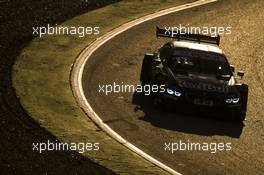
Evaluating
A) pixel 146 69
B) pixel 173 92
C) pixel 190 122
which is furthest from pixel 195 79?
pixel 146 69

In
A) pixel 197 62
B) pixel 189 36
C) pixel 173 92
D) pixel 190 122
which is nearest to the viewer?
pixel 190 122

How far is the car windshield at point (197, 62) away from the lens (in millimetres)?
19266

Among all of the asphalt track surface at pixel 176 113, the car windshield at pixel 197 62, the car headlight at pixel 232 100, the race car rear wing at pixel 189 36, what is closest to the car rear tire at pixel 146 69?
the asphalt track surface at pixel 176 113

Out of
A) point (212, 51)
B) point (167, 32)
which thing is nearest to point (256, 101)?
point (212, 51)

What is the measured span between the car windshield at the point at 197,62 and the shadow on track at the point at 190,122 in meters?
1.22

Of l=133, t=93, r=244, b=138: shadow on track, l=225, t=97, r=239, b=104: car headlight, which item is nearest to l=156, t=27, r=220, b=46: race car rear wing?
l=133, t=93, r=244, b=138: shadow on track

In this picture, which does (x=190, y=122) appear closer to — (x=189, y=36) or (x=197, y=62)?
(x=197, y=62)

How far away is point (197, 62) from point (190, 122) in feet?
6.92

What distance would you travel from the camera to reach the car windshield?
19266 millimetres

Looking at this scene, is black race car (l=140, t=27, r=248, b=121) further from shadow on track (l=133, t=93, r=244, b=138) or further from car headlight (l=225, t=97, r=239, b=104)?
shadow on track (l=133, t=93, r=244, b=138)

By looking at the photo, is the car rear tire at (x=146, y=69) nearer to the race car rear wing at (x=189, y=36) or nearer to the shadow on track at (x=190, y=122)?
the race car rear wing at (x=189, y=36)

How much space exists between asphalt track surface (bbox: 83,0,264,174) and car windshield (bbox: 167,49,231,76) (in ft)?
3.87

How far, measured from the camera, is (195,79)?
61.1 ft

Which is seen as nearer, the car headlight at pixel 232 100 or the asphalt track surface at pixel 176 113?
the asphalt track surface at pixel 176 113
